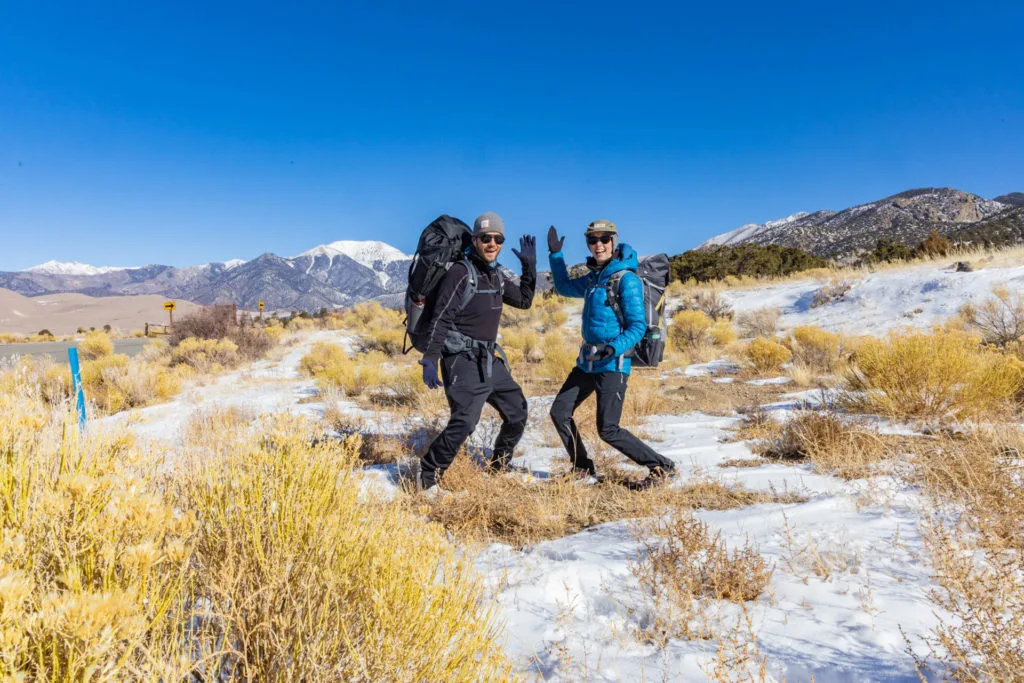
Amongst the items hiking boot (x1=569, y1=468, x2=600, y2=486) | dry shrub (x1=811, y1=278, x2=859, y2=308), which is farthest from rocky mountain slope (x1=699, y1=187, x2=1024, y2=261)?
hiking boot (x1=569, y1=468, x2=600, y2=486)

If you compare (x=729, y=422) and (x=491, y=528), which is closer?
(x=491, y=528)

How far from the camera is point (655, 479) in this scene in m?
3.54

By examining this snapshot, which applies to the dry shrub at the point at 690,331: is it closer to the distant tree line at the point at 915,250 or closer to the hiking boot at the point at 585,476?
the hiking boot at the point at 585,476

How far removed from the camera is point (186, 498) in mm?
1836

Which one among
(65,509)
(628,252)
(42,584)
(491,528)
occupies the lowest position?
(491,528)

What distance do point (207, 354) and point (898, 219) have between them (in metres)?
81.4

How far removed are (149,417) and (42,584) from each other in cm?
629

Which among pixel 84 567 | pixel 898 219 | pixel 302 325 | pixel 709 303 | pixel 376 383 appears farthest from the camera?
pixel 898 219

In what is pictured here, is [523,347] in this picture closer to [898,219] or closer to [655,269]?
[655,269]

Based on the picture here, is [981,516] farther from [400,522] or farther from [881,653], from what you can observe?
[400,522]

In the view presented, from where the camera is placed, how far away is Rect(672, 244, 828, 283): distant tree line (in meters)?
24.9

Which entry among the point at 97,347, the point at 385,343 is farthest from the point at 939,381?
the point at 97,347

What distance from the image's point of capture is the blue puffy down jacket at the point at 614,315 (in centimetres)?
343

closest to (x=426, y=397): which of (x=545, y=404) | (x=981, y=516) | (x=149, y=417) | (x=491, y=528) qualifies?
(x=545, y=404)
